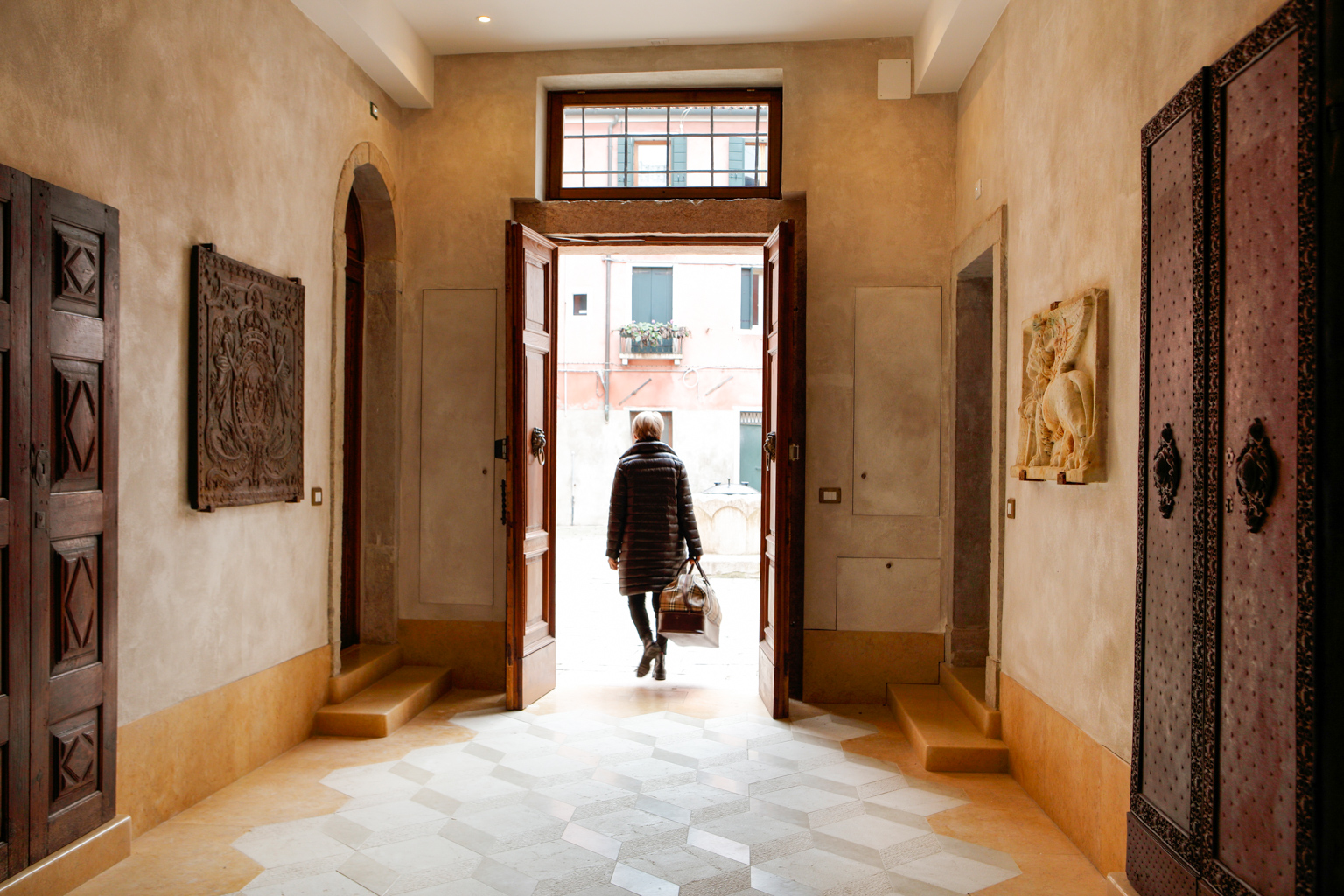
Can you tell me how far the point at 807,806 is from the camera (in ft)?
11.5

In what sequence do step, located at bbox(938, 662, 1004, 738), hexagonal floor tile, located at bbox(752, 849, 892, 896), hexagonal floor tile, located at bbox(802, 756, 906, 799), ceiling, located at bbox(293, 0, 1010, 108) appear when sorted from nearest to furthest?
hexagonal floor tile, located at bbox(752, 849, 892, 896) → hexagonal floor tile, located at bbox(802, 756, 906, 799) → step, located at bbox(938, 662, 1004, 738) → ceiling, located at bbox(293, 0, 1010, 108)

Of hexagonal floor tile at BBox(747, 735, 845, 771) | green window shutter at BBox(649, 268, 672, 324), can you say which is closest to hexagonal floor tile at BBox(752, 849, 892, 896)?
hexagonal floor tile at BBox(747, 735, 845, 771)

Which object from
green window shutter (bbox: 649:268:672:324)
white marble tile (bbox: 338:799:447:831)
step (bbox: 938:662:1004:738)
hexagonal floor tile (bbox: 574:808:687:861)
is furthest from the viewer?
green window shutter (bbox: 649:268:672:324)

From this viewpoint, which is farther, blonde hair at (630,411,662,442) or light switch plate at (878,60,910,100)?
Answer: blonde hair at (630,411,662,442)

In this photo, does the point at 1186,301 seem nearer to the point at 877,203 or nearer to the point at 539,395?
the point at 877,203

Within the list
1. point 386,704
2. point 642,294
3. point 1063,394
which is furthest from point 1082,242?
point 642,294

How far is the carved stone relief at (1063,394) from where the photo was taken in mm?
2957

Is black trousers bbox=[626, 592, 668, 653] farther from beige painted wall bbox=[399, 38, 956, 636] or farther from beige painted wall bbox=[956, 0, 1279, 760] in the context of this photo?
beige painted wall bbox=[956, 0, 1279, 760]

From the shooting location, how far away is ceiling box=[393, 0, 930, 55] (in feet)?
15.5

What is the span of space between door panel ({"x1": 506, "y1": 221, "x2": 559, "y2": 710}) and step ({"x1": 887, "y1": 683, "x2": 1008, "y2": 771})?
218 centimetres

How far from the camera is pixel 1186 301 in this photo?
87.4 inches

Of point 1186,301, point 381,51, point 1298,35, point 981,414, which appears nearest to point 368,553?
point 381,51

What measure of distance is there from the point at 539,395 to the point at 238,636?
7.48 feet

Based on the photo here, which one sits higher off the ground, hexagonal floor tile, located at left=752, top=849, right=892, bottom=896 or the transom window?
the transom window
